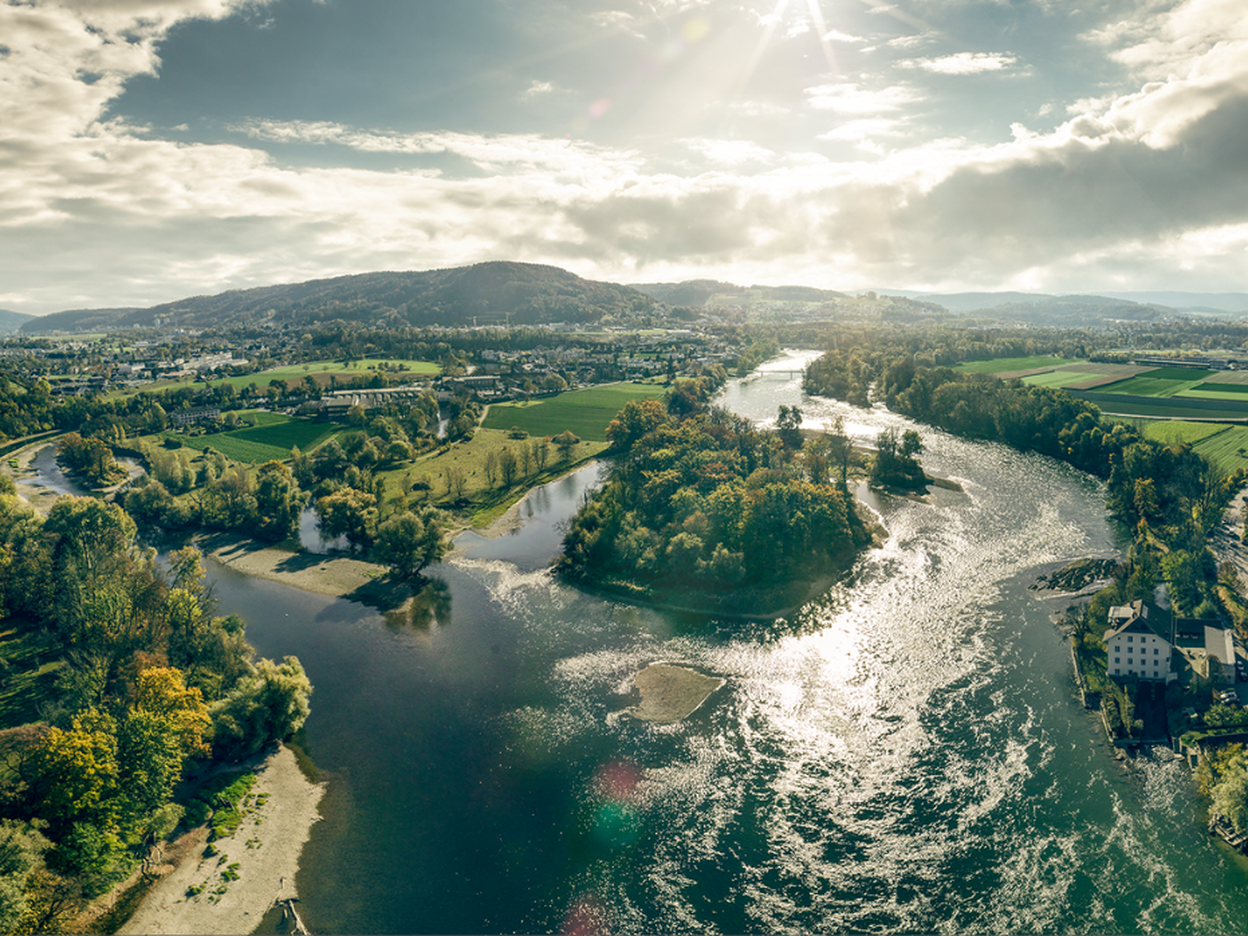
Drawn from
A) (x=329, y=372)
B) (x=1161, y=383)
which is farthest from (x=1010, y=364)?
(x=329, y=372)

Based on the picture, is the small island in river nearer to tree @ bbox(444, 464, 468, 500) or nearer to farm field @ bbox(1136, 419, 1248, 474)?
tree @ bbox(444, 464, 468, 500)

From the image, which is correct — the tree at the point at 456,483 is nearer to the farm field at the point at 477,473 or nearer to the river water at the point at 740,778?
the farm field at the point at 477,473

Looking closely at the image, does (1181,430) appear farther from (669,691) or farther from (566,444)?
(669,691)

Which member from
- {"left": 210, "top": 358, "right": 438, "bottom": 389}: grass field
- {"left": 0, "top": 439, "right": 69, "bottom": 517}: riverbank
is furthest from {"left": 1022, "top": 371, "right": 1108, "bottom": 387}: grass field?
{"left": 0, "top": 439, "right": 69, "bottom": 517}: riverbank

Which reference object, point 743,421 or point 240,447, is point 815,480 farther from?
point 240,447

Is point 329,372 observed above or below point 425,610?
above

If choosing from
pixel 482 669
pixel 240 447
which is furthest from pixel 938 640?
pixel 240 447

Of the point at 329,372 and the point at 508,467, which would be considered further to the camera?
the point at 329,372
